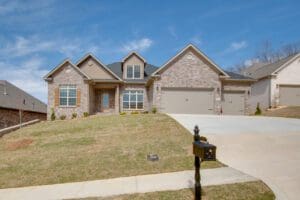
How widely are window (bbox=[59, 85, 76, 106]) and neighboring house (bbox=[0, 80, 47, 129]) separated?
3.64 metres

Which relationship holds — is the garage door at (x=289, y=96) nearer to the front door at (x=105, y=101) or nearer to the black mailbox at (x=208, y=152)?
the front door at (x=105, y=101)

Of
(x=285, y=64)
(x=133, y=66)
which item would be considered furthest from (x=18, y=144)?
(x=285, y=64)

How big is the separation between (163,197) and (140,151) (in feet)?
15.2

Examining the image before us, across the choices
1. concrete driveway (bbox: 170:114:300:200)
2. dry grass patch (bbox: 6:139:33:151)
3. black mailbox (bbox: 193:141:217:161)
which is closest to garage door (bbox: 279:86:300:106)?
concrete driveway (bbox: 170:114:300:200)

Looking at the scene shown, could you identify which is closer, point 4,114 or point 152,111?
point 152,111

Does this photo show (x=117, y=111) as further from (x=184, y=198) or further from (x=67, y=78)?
(x=184, y=198)

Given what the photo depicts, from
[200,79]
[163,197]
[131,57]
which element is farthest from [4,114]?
[163,197]

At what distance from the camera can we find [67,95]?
2503 centimetres

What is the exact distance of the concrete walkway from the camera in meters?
7.00

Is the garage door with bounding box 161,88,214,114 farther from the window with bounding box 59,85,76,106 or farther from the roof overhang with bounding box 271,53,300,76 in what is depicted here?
the roof overhang with bounding box 271,53,300,76

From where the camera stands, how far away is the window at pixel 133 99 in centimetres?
2688

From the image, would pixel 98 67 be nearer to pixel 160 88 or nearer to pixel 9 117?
pixel 160 88

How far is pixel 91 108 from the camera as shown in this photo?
2597 cm

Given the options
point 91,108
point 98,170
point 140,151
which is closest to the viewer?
point 98,170
